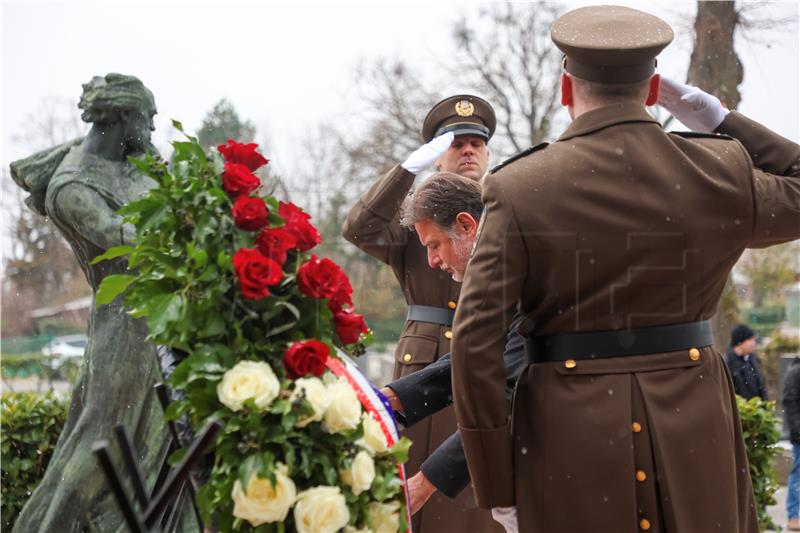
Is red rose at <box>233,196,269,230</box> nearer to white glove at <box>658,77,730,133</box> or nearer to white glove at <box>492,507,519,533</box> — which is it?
white glove at <box>492,507,519,533</box>

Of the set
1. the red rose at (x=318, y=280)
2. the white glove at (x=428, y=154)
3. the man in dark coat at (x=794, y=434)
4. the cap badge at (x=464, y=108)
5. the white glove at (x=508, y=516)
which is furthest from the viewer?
the man in dark coat at (x=794, y=434)

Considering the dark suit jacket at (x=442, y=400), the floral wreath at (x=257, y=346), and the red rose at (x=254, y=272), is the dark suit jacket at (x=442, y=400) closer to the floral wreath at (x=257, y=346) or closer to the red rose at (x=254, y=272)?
the floral wreath at (x=257, y=346)

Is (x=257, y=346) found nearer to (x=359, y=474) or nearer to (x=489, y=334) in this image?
(x=359, y=474)

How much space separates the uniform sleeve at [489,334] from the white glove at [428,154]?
6.18ft

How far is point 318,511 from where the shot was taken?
92.4 inches

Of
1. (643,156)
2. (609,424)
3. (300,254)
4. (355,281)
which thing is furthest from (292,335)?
(355,281)

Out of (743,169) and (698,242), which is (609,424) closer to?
(698,242)

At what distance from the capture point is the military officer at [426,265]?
14.6 ft

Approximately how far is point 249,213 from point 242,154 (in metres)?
0.27

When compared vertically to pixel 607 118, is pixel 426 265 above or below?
below

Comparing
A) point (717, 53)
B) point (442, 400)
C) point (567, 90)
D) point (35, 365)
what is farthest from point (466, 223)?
point (35, 365)

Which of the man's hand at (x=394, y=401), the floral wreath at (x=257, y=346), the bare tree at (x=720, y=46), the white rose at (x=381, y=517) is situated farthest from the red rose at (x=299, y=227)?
the bare tree at (x=720, y=46)

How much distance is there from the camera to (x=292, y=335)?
258cm

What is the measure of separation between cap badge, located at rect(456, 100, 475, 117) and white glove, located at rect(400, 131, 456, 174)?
0.45m
